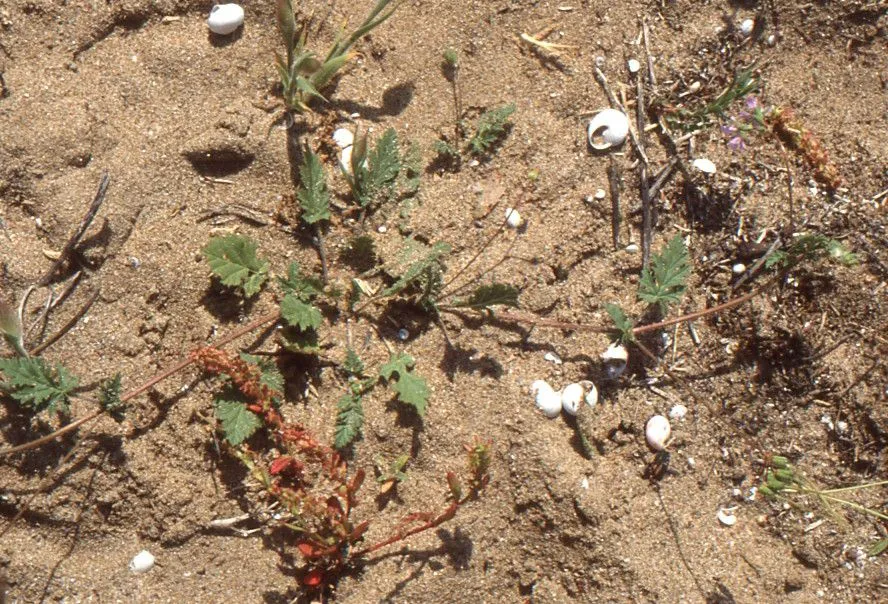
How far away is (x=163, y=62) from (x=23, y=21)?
490 millimetres

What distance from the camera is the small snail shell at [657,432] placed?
2746mm

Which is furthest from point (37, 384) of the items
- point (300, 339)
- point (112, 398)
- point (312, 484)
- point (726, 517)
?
point (726, 517)

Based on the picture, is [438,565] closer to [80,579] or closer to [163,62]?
[80,579]

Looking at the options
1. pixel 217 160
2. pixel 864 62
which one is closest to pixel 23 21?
pixel 217 160

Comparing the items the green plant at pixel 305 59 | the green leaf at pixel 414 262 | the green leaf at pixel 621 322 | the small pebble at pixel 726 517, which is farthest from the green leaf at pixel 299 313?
the small pebble at pixel 726 517

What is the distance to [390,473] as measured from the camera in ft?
8.78

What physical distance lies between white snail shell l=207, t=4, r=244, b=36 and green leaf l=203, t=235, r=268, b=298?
76 centimetres

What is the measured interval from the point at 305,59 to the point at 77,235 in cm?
97

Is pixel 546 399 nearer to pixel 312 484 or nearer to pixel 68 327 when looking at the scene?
pixel 312 484

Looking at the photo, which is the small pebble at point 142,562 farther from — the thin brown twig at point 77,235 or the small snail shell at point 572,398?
the small snail shell at point 572,398

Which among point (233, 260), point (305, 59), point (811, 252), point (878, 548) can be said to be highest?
point (305, 59)

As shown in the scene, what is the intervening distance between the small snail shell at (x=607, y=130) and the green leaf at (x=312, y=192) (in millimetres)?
1002

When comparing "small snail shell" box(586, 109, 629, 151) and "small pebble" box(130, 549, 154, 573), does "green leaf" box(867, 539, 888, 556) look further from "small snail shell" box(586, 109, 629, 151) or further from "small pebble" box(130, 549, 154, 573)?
"small pebble" box(130, 549, 154, 573)

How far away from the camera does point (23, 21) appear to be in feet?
8.91
